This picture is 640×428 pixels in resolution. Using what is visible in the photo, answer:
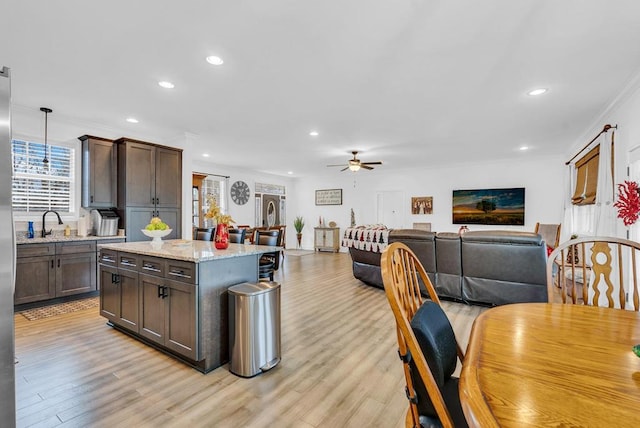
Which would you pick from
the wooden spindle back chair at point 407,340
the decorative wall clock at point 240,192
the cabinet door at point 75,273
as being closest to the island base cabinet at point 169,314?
the wooden spindle back chair at point 407,340

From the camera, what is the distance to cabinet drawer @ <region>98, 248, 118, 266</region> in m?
2.94

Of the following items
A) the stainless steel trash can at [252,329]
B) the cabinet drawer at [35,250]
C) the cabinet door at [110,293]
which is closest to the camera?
the stainless steel trash can at [252,329]

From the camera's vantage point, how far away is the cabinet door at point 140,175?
4426mm

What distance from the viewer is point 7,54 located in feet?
8.52

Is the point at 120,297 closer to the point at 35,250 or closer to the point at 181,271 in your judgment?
the point at 181,271

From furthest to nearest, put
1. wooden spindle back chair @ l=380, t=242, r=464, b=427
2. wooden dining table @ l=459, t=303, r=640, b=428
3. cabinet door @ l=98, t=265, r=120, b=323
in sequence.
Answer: cabinet door @ l=98, t=265, r=120, b=323
wooden spindle back chair @ l=380, t=242, r=464, b=427
wooden dining table @ l=459, t=303, r=640, b=428

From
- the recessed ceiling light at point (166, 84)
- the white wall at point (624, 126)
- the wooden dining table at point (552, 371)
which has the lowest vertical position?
the wooden dining table at point (552, 371)

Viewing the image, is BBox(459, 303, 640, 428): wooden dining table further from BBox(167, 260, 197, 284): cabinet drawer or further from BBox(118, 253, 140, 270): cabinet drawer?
BBox(118, 253, 140, 270): cabinet drawer

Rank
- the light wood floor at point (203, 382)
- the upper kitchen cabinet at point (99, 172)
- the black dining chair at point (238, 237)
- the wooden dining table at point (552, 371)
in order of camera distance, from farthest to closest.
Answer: the upper kitchen cabinet at point (99, 172) → the black dining chair at point (238, 237) → the light wood floor at point (203, 382) → the wooden dining table at point (552, 371)

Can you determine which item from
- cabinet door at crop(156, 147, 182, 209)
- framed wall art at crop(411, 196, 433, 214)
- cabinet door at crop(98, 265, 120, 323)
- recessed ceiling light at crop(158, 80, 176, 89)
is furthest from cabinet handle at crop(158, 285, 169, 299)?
framed wall art at crop(411, 196, 433, 214)

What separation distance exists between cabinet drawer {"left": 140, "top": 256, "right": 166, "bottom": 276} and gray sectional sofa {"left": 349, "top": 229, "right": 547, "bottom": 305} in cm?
317

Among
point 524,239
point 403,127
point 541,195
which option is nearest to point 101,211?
point 403,127

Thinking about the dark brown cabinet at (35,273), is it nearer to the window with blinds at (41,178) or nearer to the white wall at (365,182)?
the window with blinds at (41,178)

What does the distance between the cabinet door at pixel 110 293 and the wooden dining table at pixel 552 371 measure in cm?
318
